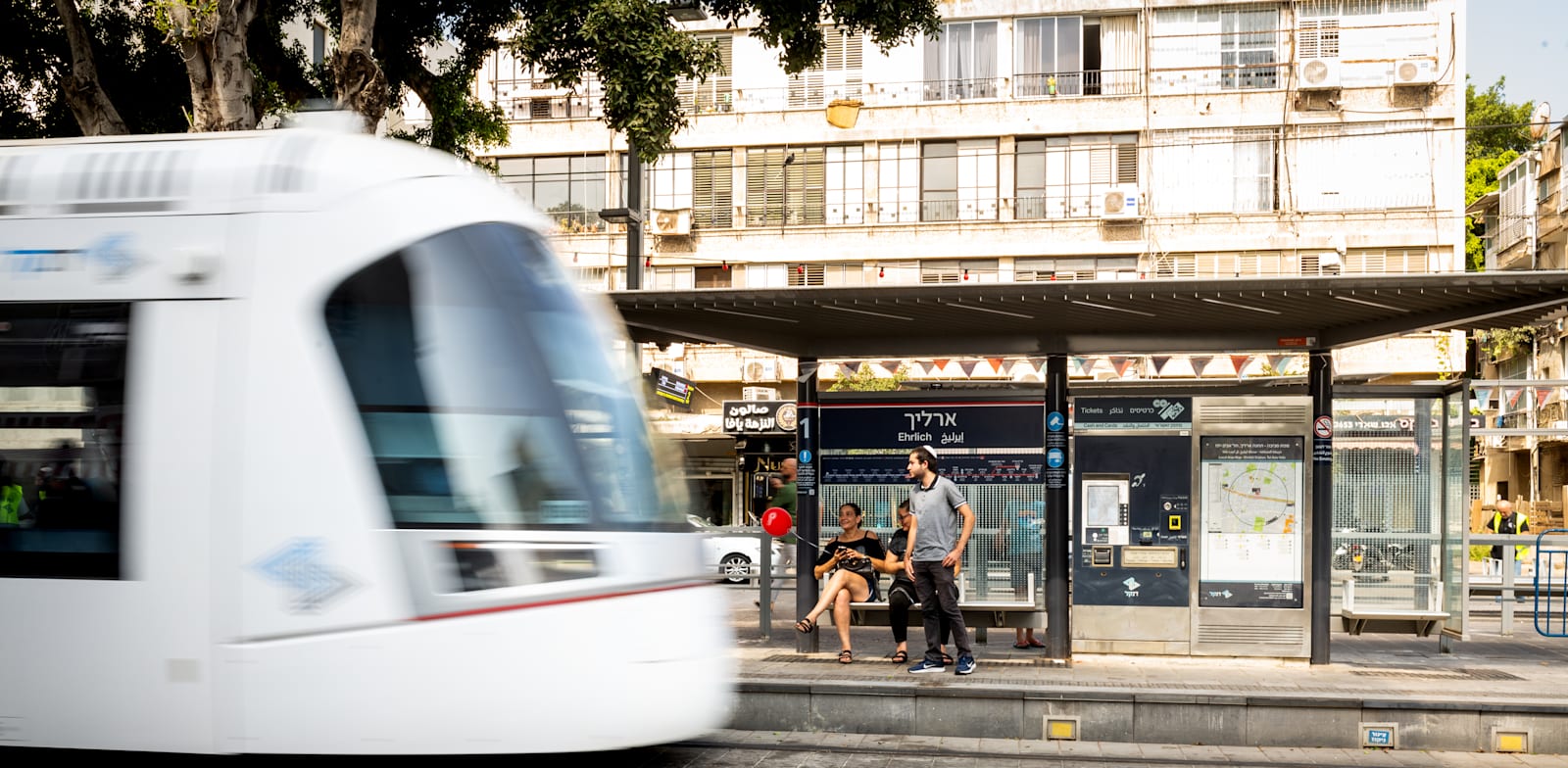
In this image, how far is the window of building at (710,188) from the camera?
40.6 meters

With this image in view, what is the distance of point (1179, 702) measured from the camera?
35.5 ft

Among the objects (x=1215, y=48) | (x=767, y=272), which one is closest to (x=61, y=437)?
(x=767, y=272)

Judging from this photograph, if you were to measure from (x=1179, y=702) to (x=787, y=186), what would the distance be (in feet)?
99.7

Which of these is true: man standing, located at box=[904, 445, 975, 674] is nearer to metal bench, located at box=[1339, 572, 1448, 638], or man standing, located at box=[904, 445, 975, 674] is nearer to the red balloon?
the red balloon

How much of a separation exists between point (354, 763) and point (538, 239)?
9.08 ft

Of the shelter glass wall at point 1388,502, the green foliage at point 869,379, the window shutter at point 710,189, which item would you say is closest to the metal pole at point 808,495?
the shelter glass wall at point 1388,502

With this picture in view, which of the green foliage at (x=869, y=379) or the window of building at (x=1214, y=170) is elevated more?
the window of building at (x=1214, y=170)

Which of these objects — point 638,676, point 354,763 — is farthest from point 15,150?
point 638,676

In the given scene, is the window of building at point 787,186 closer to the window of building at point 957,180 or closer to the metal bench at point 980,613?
the window of building at point 957,180

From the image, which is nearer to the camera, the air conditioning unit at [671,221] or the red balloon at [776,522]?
the red balloon at [776,522]

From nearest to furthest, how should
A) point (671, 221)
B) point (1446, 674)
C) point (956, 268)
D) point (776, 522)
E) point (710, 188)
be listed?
point (1446, 674) → point (776, 522) → point (956, 268) → point (671, 221) → point (710, 188)

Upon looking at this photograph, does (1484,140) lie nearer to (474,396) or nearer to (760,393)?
(760,393)

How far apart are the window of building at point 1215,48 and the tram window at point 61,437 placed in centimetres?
3454

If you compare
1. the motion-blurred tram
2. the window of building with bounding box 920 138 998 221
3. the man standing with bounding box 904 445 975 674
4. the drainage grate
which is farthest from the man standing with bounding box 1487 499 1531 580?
the window of building with bounding box 920 138 998 221
